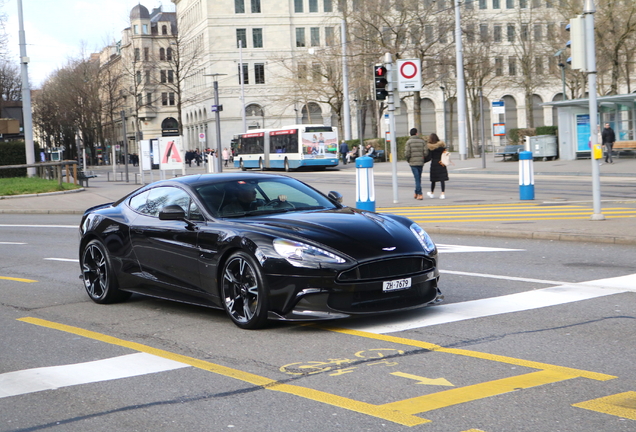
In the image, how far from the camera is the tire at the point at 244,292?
728 cm

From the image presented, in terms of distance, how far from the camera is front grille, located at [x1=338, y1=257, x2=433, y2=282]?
7.12 metres

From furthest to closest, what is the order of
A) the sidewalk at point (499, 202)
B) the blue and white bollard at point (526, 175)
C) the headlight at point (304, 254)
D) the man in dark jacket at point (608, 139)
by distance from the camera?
the man in dark jacket at point (608, 139) < the blue and white bollard at point (526, 175) < the sidewalk at point (499, 202) < the headlight at point (304, 254)

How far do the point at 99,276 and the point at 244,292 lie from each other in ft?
8.61

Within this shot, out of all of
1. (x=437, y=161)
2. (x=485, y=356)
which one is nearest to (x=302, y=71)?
(x=437, y=161)

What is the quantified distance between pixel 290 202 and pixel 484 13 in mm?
79639

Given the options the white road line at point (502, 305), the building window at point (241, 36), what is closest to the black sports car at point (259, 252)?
the white road line at point (502, 305)

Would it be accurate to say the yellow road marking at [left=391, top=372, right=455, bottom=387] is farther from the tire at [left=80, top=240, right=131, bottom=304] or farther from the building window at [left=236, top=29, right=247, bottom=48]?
the building window at [left=236, top=29, right=247, bottom=48]

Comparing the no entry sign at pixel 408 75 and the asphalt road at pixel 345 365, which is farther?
the no entry sign at pixel 408 75

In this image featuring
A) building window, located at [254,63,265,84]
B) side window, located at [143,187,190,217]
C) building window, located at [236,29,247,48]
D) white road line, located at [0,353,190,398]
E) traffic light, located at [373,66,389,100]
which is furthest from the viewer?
A: building window, located at [254,63,265,84]

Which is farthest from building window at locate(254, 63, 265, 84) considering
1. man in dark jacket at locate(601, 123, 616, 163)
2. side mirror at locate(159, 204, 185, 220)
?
side mirror at locate(159, 204, 185, 220)

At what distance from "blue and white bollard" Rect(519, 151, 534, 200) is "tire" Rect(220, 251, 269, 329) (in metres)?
14.0

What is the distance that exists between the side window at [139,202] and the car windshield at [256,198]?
0.89m

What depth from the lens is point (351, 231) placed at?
749cm

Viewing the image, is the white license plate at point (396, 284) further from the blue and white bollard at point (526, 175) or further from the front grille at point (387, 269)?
the blue and white bollard at point (526, 175)
